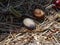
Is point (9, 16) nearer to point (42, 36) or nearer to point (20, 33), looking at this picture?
point (20, 33)

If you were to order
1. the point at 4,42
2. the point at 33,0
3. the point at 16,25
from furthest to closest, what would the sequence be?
the point at 33,0
the point at 16,25
the point at 4,42

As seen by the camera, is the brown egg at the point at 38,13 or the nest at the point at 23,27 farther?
the brown egg at the point at 38,13

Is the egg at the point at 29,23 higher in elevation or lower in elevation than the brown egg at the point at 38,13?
lower

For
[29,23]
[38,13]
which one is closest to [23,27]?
[29,23]

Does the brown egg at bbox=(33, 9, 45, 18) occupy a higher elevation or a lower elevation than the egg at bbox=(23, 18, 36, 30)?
higher

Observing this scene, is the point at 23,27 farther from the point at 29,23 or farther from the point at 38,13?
the point at 38,13

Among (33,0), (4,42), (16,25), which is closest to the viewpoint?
(4,42)

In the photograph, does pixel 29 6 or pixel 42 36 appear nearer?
pixel 42 36

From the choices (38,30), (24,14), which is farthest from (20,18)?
(38,30)

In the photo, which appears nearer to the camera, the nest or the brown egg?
the nest

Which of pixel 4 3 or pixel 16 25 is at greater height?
pixel 4 3
